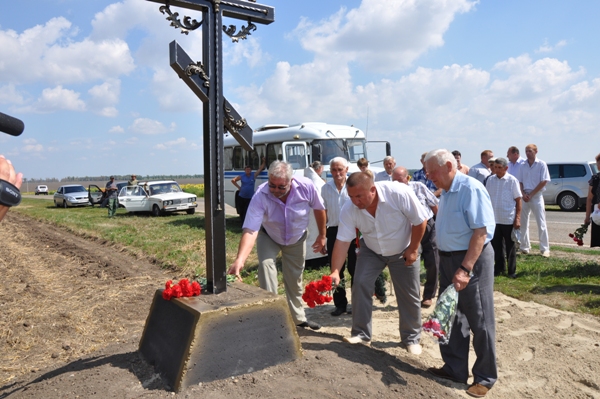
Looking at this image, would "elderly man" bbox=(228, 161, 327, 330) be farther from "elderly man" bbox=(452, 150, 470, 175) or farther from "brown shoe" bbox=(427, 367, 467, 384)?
"elderly man" bbox=(452, 150, 470, 175)

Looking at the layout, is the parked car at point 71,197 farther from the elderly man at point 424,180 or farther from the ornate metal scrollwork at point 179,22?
the ornate metal scrollwork at point 179,22

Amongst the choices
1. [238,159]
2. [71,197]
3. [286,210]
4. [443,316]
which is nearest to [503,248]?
[286,210]

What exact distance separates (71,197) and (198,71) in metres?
29.8

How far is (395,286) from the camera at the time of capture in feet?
15.6

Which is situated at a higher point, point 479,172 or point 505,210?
point 479,172

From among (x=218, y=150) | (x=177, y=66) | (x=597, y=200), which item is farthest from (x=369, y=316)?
(x=597, y=200)

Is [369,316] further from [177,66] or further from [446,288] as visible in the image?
[177,66]

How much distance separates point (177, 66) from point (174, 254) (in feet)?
23.6

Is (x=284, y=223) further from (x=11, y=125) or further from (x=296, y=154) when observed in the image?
(x=296, y=154)

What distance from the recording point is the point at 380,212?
451 centimetres

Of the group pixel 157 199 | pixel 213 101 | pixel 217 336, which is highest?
pixel 213 101

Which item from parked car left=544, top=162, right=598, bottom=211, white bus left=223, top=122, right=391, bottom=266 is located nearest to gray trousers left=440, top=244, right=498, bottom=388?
white bus left=223, top=122, right=391, bottom=266

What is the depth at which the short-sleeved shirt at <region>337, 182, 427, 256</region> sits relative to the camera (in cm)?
447

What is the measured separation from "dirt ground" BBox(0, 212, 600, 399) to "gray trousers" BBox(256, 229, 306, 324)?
488 millimetres
